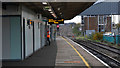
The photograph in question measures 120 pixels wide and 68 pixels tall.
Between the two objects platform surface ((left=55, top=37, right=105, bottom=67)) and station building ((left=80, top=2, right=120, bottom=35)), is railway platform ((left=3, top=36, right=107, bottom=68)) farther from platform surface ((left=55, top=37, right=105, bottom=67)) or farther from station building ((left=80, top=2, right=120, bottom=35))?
station building ((left=80, top=2, right=120, bottom=35))

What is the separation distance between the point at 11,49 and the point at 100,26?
54.8 meters

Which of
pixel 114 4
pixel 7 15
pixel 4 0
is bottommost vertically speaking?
pixel 7 15

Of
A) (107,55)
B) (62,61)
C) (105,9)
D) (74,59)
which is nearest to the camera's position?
(62,61)

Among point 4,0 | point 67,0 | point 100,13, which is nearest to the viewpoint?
point 4,0

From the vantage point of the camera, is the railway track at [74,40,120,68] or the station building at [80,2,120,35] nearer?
the railway track at [74,40,120,68]

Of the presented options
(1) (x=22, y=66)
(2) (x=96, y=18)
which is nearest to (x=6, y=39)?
(1) (x=22, y=66)

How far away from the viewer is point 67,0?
29.9 feet

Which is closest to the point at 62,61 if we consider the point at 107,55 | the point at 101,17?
the point at 107,55

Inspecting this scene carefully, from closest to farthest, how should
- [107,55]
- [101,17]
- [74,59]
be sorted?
[74,59], [107,55], [101,17]

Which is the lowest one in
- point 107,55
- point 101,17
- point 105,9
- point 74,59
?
point 107,55

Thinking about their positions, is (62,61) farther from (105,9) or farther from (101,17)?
(105,9)

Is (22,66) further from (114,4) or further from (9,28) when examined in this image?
(114,4)

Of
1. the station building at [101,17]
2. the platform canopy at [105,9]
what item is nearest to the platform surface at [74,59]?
the station building at [101,17]

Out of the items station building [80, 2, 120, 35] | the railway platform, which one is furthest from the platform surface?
station building [80, 2, 120, 35]
